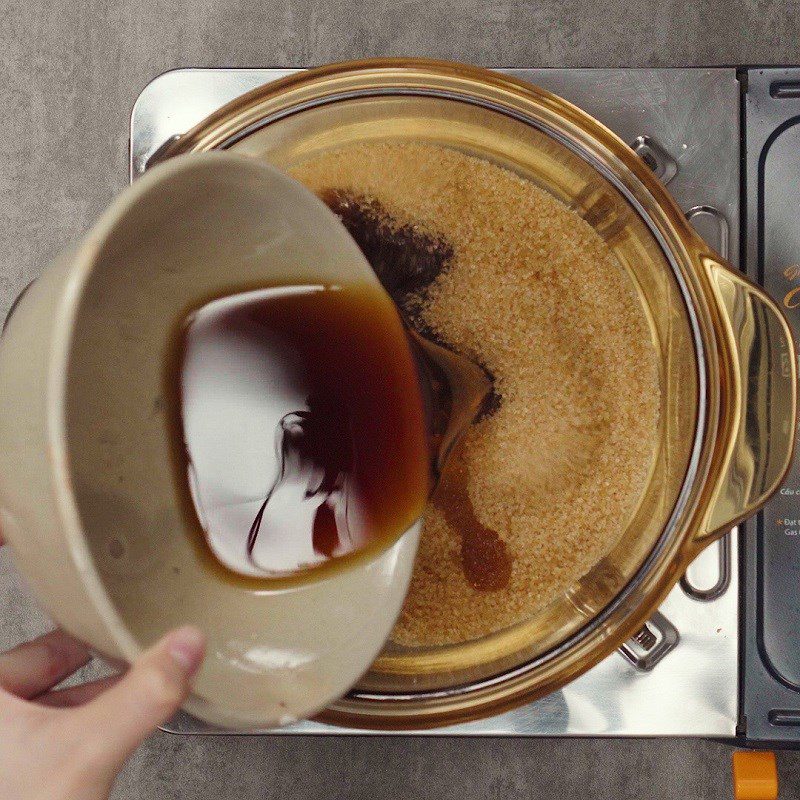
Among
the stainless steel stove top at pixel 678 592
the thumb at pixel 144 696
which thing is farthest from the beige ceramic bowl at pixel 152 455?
the stainless steel stove top at pixel 678 592

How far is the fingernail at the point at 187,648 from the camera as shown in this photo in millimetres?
304

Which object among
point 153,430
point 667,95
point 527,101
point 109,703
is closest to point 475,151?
point 527,101

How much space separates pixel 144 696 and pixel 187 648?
23 mm

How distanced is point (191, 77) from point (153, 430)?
37 cm

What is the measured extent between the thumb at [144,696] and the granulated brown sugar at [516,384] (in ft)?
0.79

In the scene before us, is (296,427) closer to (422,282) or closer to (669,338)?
(422,282)

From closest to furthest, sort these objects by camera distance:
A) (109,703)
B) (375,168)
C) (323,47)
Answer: (109,703), (375,168), (323,47)

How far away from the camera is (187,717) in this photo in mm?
620

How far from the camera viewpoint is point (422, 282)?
0.53m

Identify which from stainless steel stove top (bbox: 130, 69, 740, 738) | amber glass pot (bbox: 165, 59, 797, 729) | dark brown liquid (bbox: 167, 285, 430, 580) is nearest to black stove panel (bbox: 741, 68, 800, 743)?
stainless steel stove top (bbox: 130, 69, 740, 738)

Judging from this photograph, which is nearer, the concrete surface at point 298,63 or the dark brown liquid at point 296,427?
the dark brown liquid at point 296,427

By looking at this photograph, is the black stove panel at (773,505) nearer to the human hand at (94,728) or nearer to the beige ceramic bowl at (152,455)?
the beige ceramic bowl at (152,455)

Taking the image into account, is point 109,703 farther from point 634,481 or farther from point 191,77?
point 191,77

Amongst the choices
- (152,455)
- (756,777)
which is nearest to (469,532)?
(152,455)
